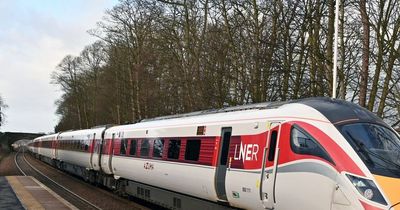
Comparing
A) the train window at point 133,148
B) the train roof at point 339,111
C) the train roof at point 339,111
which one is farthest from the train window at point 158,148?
the train roof at point 339,111

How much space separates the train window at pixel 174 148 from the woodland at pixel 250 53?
287 inches

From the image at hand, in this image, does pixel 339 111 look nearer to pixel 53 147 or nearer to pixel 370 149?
pixel 370 149

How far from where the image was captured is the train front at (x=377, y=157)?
24.2 feet

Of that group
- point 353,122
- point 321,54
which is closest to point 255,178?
point 353,122

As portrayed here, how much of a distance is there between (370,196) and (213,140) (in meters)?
4.59

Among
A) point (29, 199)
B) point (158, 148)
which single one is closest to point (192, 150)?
point (158, 148)

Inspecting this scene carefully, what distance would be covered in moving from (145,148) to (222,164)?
5.49m

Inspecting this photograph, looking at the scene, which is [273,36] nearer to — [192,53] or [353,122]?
[192,53]

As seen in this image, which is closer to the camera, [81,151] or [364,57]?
[364,57]

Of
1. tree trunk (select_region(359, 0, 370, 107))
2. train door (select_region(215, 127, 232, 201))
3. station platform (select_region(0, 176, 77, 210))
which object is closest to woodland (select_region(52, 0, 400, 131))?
tree trunk (select_region(359, 0, 370, 107))

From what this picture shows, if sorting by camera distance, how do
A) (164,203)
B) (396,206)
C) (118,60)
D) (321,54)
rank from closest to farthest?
1. (396,206)
2. (164,203)
3. (321,54)
4. (118,60)

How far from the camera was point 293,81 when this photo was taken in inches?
811

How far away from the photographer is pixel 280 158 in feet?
29.5

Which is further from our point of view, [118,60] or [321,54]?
[118,60]
